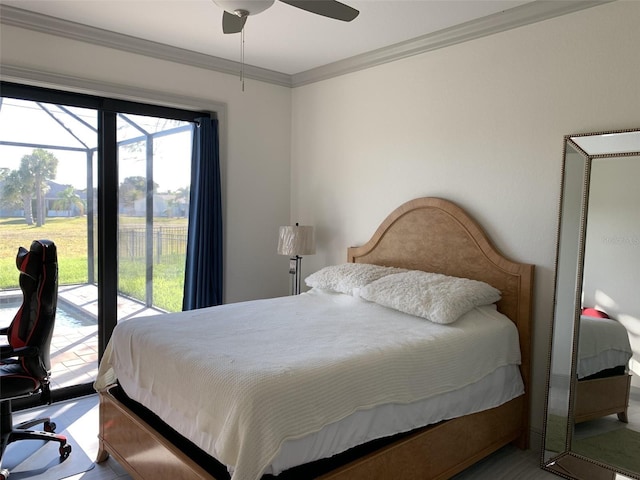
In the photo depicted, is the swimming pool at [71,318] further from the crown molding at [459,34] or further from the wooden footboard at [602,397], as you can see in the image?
the wooden footboard at [602,397]

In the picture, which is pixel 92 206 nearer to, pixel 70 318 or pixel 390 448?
pixel 70 318

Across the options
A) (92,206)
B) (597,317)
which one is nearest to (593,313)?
(597,317)

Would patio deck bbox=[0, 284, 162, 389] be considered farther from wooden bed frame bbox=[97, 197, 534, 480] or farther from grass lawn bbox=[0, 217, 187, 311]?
wooden bed frame bbox=[97, 197, 534, 480]

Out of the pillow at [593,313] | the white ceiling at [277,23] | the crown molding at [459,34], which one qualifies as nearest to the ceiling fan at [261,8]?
the white ceiling at [277,23]

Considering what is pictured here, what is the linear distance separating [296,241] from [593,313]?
7.20 feet

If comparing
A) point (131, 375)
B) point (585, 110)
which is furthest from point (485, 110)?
point (131, 375)

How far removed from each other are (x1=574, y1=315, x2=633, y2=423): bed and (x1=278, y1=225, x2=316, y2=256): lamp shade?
211 centimetres

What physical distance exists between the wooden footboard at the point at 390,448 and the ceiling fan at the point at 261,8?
74.3 inches

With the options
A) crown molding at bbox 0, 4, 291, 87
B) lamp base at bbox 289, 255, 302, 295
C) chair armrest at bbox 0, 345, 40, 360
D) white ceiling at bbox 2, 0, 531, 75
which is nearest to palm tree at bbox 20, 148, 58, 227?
crown molding at bbox 0, 4, 291, 87

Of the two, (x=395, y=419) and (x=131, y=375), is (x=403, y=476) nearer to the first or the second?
(x=395, y=419)

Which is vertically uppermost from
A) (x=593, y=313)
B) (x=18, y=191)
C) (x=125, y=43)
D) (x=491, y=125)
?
(x=125, y=43)

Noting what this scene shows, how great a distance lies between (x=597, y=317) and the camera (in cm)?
257

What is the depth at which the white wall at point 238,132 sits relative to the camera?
345cm

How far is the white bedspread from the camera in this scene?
248cm
